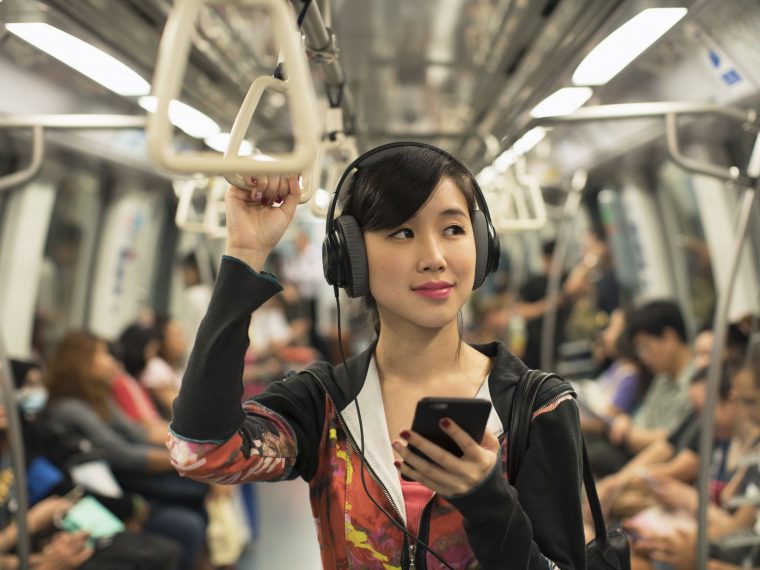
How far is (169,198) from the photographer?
6.71m

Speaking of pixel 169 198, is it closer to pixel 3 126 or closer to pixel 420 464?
pixel 3 126

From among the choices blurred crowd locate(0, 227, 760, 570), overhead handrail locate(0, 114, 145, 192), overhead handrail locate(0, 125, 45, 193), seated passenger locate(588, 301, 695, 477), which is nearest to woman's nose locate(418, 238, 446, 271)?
blurred crowd locate(0, 227, 760, 570)

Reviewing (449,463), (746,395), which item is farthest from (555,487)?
(746,395)

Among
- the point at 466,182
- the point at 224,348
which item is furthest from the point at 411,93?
the point at 224,348

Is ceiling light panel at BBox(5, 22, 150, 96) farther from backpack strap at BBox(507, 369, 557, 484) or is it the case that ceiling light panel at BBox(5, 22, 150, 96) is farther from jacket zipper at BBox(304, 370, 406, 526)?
backpack strap at BBox(507, 369, 557, 484)

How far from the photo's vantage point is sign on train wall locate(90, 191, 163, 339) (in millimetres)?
5742

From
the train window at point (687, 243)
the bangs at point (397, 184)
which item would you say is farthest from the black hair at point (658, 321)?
the bangs at point (397, 184)

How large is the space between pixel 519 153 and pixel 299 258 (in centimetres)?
779

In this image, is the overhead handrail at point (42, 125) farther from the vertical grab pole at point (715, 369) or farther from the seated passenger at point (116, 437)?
the vertical grab pole at point (715, 369)

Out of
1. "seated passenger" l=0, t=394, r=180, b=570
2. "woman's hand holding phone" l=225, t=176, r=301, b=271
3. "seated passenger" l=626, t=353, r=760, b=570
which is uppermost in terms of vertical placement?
"woman's hand holding phone" l=225, t=176, r=301, b=271

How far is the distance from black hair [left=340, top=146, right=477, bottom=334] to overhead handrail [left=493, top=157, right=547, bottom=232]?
2080 mm

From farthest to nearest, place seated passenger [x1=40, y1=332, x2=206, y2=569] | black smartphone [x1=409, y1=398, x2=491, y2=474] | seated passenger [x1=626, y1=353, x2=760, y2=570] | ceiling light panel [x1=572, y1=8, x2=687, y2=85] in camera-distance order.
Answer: seated passenger [x1=40, y1=332, x2=206, y2=569], seated passenger [x1=626, y1=353, x2=760, y2=570], ceiling light panel [x1=572, y1=8, x2=687, y2=85], black smartphone [x1=409, y1=398, x2=491, y2=474]

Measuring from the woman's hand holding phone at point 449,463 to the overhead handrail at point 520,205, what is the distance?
252 centimetres

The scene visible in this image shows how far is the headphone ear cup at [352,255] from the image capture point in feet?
4.75
